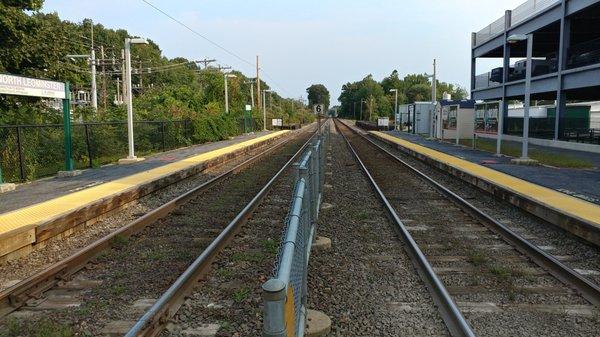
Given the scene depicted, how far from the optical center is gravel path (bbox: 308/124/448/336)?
4.92 meters

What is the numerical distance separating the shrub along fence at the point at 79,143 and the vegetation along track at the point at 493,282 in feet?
37.5

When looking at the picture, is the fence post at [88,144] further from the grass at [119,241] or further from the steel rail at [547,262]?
the steel rail at [547,262]

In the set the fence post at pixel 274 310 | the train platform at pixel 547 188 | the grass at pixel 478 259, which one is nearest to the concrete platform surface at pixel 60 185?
the grass at pixel 478 259

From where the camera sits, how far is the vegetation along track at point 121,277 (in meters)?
4.90

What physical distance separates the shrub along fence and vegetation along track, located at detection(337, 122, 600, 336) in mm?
11422

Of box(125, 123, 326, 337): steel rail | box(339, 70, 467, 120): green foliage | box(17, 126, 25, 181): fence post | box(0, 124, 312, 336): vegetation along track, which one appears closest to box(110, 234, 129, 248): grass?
box(0, 124, 312, 336): vegetation along track

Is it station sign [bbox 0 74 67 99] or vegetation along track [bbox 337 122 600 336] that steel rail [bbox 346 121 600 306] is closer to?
vegetation along track [bbox 337 122 600 336]

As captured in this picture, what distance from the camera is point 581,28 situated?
3234cm

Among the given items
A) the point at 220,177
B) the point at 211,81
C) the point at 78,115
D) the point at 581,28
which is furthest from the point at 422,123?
the point at 220,177

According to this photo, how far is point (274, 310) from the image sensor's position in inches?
80.7

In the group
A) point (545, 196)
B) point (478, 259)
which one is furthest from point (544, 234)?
point (478, 259)

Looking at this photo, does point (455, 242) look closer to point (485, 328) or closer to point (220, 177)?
point (485, 328)

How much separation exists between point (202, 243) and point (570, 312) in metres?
5.16

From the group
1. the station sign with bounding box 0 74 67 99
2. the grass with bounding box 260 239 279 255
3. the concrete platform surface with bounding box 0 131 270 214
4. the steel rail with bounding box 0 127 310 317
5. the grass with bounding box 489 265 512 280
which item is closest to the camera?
the steel rail with bounding box 0 127 310 317
